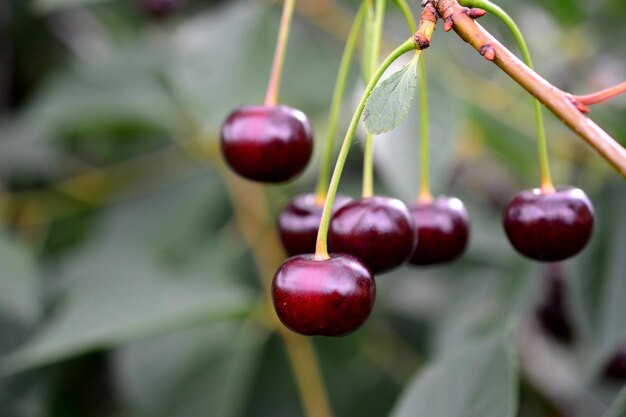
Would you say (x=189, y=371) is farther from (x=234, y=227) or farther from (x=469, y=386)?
(x=469, y=386)

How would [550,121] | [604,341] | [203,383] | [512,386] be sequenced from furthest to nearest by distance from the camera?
[550,121] < [203,383] < [604,341] < [512,386]

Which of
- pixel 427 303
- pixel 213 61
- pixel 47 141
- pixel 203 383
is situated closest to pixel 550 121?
pixel 427 303

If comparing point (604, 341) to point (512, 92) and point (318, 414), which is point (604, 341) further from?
point (512, 92)

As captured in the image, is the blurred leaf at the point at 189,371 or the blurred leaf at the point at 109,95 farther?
the blurred leaf at the point at 109,95

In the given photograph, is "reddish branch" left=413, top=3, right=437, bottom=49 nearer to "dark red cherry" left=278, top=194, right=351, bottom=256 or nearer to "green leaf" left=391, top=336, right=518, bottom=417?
"dark red cherry" left=278, top=194, right=351, bottom=256

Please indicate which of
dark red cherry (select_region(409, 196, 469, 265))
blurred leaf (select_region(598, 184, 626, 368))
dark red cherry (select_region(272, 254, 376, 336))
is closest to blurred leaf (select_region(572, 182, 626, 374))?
blurred leaf (select_region(598, 184, 626, 368))

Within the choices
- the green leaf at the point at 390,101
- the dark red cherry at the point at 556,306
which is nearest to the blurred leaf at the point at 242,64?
the dark red cherry at the point at 556,306

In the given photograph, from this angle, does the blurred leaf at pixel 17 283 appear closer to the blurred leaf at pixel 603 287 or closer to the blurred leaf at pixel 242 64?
the blurred leaf at pixel 242 64
